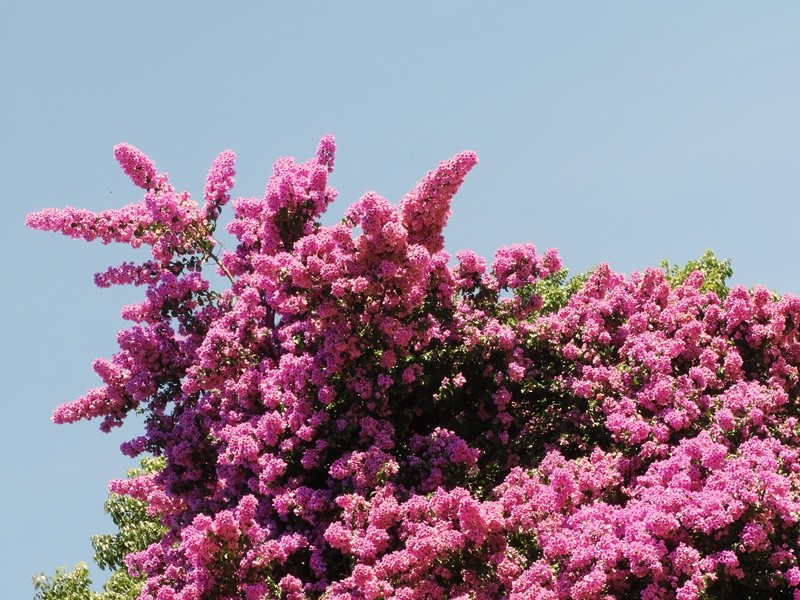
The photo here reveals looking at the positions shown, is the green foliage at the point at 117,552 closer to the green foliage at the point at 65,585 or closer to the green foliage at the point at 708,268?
the green foliage at the point at 65,585

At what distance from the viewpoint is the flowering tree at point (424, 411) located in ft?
42.1

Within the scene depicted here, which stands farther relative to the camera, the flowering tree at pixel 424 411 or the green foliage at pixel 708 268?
the green foliage at pixel 708 268

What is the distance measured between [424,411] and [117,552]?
1129cm

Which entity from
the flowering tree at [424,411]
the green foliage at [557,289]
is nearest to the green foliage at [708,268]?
the green foliage at [557,289]

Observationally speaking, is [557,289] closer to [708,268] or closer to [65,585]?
[708,268]

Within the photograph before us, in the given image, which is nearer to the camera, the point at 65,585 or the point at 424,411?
the point at 424,411

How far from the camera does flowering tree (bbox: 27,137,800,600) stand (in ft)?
42.1

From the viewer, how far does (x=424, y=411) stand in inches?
633

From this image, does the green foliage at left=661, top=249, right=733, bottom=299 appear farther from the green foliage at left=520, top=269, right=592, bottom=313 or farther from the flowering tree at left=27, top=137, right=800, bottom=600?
the flowering tree at left=27, top=137, right=800, bottom=600

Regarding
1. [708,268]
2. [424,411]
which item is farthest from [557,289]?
[424,411]

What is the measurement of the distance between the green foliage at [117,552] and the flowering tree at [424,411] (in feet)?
23.4

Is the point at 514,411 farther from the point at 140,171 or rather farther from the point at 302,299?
the point at 140,171

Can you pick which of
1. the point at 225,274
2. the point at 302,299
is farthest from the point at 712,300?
the point at 225,274

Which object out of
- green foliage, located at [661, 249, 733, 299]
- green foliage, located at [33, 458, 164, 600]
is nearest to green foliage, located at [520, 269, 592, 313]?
green foliage, located at [661, 249, 733, 299]
